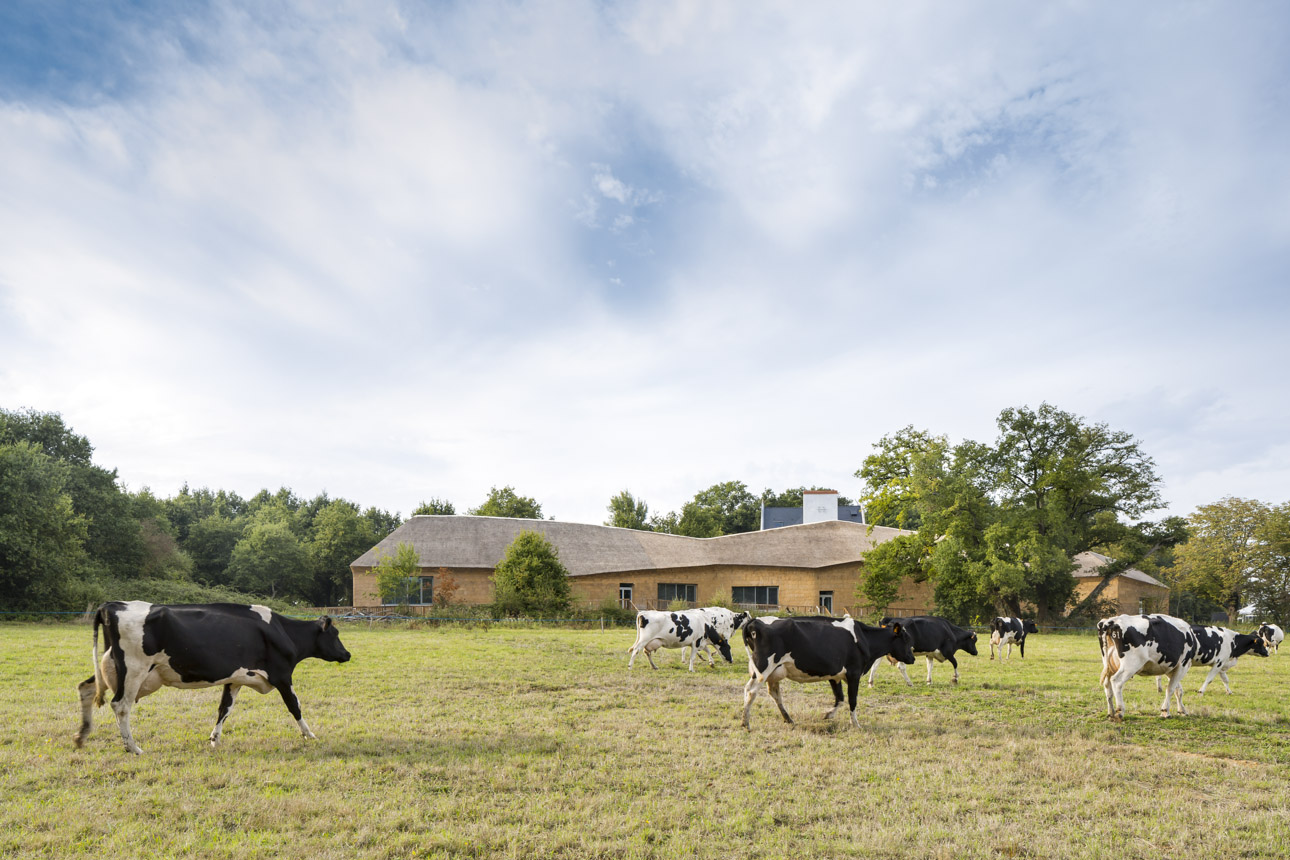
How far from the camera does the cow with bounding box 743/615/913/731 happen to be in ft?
32.9

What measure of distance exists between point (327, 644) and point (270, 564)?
56.3 metres

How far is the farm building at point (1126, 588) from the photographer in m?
48.6

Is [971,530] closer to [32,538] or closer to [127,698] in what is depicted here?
[127,698]

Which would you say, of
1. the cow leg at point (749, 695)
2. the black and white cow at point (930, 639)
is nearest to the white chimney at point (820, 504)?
the black and white cow at point (930, 639)

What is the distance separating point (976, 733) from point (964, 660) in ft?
35.7

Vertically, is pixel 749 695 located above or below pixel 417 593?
above

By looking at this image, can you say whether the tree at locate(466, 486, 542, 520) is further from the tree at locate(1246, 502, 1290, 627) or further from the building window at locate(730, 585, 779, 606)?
the tree at locate(1246, 502, 1290, 627)

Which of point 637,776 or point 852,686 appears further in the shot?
point 852,686

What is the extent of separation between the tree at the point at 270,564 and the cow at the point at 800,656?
188ft

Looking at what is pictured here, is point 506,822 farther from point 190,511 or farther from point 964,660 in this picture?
point 190,511

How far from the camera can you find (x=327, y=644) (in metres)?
9.75

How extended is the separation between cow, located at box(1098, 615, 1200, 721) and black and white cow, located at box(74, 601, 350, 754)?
11.2 metres

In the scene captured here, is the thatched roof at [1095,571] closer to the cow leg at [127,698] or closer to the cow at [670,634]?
the cow at [670,634]

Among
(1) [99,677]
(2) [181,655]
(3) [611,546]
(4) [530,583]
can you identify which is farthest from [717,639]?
(3) [611,546]
